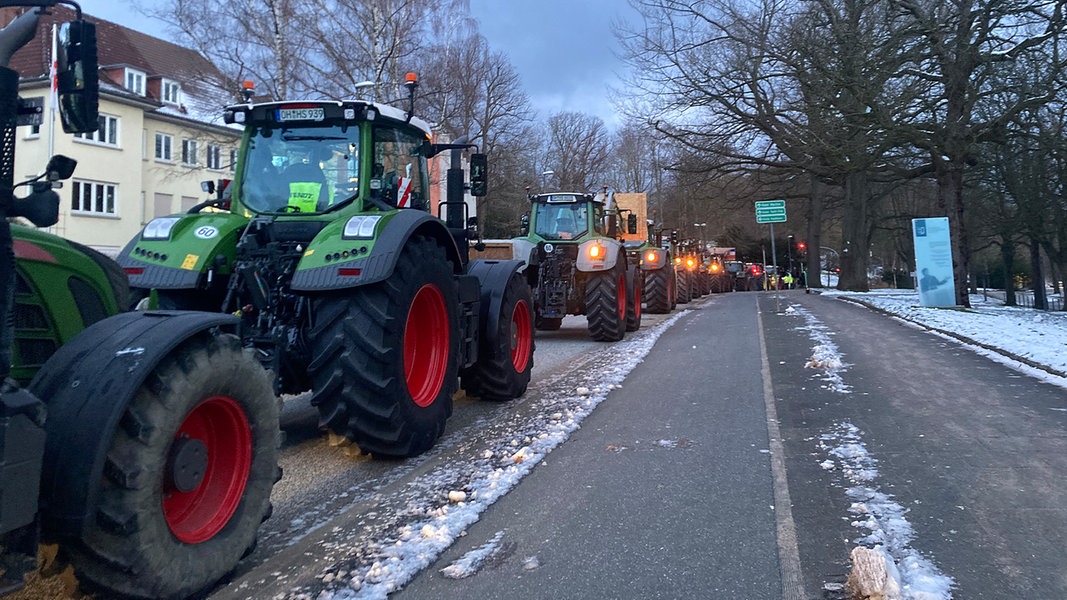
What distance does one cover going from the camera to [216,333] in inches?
137

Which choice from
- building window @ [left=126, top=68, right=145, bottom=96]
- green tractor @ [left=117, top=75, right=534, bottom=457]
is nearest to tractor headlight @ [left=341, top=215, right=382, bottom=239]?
green tractor @ [left=117, top=75, right=534, bottom=457]

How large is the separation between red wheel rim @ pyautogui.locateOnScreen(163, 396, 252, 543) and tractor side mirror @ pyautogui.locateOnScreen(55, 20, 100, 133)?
4.01 ft

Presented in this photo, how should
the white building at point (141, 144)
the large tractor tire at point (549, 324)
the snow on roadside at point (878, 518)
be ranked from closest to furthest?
the snow on roadside at point (878, 518) → the large tractor tire at point (549, 324) → the white building at point (141, 144)

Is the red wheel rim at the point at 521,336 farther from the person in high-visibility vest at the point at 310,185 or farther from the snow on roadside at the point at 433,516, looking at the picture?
the person in high-visibility vest at the point at 310,185

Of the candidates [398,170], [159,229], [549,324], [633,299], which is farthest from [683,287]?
[159,229]

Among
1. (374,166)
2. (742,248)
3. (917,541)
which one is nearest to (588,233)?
(374,166)

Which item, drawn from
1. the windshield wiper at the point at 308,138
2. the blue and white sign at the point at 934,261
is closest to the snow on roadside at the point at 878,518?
the windshield wiper at the point at 308,138

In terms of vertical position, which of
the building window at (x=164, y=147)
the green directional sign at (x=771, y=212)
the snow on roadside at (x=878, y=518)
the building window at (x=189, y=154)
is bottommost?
the snow on roadside at (x=878, y=518)

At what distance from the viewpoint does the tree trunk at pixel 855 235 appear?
3152cm

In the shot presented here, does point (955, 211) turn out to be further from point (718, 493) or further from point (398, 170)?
point (718, 493)

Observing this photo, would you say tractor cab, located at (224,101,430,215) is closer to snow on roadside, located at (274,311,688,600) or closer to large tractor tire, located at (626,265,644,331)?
snow on roadside, located at (274,311,688,600)

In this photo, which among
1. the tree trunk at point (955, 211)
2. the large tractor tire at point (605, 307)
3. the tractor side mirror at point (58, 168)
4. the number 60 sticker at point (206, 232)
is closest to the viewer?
the tractor side mirror at point (58, 168)

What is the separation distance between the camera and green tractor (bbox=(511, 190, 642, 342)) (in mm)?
13297

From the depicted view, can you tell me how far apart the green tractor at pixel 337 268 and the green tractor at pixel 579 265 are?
643 cm
